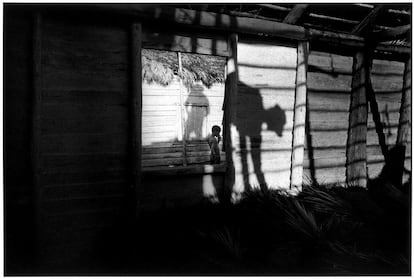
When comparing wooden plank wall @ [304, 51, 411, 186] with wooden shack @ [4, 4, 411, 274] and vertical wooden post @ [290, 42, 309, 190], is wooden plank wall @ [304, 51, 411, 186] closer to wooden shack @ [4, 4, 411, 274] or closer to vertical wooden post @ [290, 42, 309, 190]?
wooden shack @ [4, 4, 411, 274]

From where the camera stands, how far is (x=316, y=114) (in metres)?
5.09

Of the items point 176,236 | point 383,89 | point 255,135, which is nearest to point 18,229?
point 176,236

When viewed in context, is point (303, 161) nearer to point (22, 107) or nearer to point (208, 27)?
point (208, 27)

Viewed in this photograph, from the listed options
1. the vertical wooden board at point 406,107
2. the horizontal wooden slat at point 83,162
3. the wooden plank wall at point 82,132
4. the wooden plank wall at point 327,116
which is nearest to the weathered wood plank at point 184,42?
the wooden plank wall at point 82,132

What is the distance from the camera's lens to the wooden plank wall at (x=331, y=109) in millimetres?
5051

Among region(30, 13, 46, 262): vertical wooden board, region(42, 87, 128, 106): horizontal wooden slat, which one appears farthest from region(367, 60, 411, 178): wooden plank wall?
region(30, 13, 46, 262): vertical wooden board

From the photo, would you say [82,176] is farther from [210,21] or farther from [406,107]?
[406,107]

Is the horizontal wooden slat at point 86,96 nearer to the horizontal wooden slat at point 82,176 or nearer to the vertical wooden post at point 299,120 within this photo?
the horizontal wooden slat at point 82,176

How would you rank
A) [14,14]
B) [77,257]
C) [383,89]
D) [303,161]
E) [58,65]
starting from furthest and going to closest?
[383,89] → [303,161] → [77,257] → [58,65] → [14,14]

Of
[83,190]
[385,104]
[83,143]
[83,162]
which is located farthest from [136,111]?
[385,104]

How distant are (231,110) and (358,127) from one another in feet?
8.47

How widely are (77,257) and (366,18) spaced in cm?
540

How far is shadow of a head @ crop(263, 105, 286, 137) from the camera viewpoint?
14.8 feet

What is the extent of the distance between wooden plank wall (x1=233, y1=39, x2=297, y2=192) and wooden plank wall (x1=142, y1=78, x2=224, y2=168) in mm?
5846
